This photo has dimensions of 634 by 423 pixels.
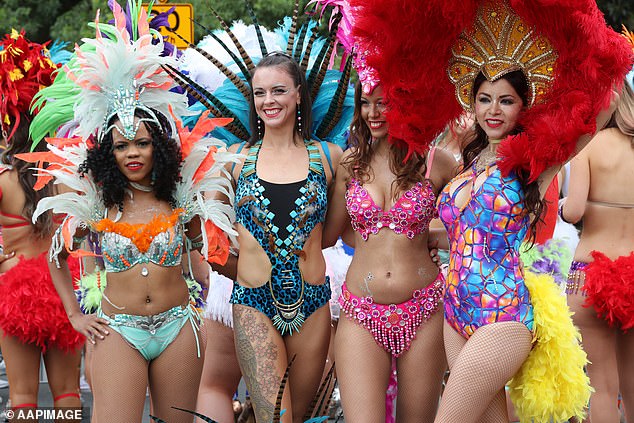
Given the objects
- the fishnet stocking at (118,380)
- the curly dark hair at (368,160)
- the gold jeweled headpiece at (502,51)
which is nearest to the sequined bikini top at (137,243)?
the fishnet stocking at (118,380)

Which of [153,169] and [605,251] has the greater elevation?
[153,169]

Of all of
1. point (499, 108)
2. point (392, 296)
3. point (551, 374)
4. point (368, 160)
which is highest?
point (499, 108)

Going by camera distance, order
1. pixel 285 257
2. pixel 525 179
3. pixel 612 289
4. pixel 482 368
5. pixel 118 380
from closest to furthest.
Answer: pixel 482 368 → pixel 525 179 → pixel 118 380 → pixel 285 257 → pixel 612 289

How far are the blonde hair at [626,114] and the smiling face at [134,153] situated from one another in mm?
2608

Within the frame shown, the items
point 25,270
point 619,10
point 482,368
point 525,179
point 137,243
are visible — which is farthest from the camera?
point 619,10

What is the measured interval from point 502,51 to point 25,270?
10.1 feet

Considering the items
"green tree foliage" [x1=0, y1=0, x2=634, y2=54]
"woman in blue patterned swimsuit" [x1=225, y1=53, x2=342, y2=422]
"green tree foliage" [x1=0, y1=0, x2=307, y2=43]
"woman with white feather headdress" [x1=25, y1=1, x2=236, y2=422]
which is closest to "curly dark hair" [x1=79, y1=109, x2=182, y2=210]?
"woman with white feather headdress" [x1=25, y1=1, x2=236, y2=422]

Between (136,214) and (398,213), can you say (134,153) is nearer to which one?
(136,214)

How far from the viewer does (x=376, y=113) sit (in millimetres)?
4586

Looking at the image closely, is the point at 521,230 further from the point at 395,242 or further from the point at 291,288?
the point at 291,288

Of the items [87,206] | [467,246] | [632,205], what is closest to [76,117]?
[87,206]

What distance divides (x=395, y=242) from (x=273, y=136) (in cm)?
82

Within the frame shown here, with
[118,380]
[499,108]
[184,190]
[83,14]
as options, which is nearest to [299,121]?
[184,190]

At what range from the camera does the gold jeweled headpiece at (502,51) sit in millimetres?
3912
